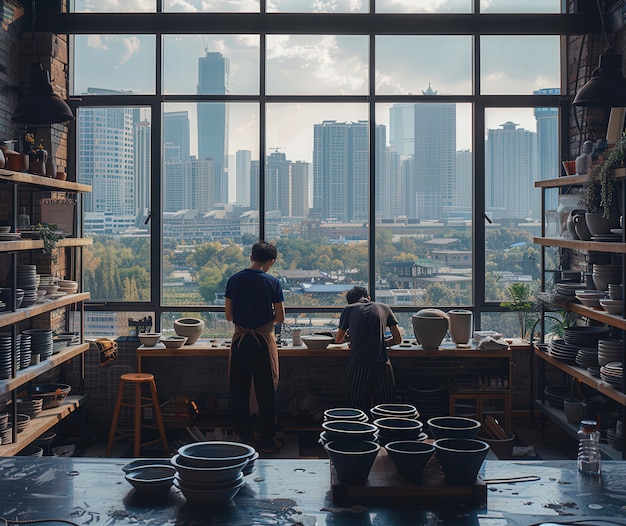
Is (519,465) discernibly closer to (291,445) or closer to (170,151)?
(291,445)

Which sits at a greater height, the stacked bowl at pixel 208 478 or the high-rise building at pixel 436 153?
the high-rise building at pixel 436 153

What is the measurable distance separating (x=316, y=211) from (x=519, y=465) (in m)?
4.84

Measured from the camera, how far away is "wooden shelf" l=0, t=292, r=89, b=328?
203 inches

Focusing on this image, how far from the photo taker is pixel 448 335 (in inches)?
295

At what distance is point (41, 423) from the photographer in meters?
5.86

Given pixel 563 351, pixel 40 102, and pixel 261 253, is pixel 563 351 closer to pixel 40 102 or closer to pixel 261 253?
pixel 261 253

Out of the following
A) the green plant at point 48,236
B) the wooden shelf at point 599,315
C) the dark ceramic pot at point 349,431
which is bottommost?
the dark ceramic pot at point 349,431

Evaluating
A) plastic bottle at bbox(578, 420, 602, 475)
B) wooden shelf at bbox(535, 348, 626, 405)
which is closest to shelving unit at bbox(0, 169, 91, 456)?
plastic bottle at bbox(578, 420, 602, 475)

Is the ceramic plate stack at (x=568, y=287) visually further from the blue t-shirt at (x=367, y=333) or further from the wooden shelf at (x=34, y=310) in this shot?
the wooden shelf at (x=34, y=310)

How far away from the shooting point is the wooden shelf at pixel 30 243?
16.9 feet

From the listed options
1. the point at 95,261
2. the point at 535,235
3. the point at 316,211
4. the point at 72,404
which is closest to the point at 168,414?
the point at 72,404

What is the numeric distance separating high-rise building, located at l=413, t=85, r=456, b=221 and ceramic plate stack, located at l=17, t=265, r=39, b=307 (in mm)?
3727

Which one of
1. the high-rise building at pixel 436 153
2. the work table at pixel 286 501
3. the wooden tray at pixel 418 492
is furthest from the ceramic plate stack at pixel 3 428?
the high-rise building at pixel 436 153

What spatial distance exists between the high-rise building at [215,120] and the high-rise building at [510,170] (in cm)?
264
